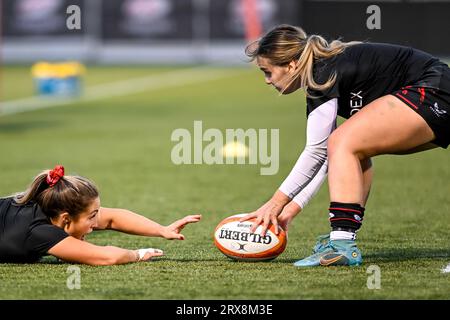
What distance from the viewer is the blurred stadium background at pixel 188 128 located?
17.4 feet

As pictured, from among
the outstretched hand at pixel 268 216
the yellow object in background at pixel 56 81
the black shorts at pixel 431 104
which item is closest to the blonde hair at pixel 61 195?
the outstretched hand at pixel 268 216

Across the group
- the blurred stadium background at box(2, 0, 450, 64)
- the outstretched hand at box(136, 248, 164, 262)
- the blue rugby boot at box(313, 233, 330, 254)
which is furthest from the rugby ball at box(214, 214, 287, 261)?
the blurred stadium background at box(2, 0, 450, 64)

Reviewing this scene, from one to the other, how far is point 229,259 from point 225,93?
1703cm

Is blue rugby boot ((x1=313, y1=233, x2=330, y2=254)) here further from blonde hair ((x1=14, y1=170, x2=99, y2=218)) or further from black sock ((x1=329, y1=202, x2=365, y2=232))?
blonde hair ((x1=14, y1=170, x2=99, y2=218))

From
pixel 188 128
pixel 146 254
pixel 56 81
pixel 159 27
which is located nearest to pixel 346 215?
pixel 146 254

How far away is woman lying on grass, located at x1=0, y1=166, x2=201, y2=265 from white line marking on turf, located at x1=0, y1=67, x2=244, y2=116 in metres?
12.7

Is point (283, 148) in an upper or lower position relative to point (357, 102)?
lower

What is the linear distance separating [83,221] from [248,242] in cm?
97

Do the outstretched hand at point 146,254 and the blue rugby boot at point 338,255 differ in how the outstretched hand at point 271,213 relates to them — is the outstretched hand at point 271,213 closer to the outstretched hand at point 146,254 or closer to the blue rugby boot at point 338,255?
the blue rugby boot at point 338,255

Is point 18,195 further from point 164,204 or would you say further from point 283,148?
point 283,148

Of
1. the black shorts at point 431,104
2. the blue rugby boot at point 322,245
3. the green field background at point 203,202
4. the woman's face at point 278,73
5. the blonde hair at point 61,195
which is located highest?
the woman's face at point 278,73

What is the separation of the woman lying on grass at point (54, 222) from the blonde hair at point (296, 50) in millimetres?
1275
